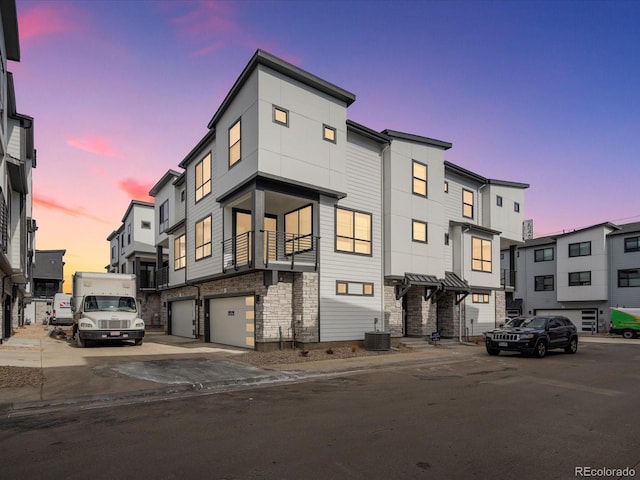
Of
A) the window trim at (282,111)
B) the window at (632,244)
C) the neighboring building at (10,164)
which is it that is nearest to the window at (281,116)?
the window trim at (282,111)

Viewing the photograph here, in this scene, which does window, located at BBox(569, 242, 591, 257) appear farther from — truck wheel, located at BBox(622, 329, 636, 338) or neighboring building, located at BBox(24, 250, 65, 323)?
neighboring building, located at BBox(24, 250, 65, 323)

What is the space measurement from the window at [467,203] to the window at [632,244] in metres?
22.7

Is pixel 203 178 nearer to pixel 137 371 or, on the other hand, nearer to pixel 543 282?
pixel 137 371

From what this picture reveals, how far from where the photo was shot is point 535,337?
55.8ft

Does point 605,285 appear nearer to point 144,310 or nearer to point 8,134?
point 144,310

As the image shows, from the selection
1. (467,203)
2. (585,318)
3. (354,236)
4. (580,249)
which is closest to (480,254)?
(467,203)

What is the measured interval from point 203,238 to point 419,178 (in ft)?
36.7

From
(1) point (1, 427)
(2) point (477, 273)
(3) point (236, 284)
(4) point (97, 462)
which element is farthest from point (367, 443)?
(2) point (477, 273)

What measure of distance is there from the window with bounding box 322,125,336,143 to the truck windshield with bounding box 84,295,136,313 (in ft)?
37.8

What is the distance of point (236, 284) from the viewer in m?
18.7

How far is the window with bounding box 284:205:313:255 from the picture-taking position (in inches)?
704

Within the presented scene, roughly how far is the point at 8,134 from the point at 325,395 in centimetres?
1990

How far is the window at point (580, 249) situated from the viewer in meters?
41.8

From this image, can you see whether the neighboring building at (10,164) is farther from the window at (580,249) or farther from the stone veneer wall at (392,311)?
the window at (580,249)
